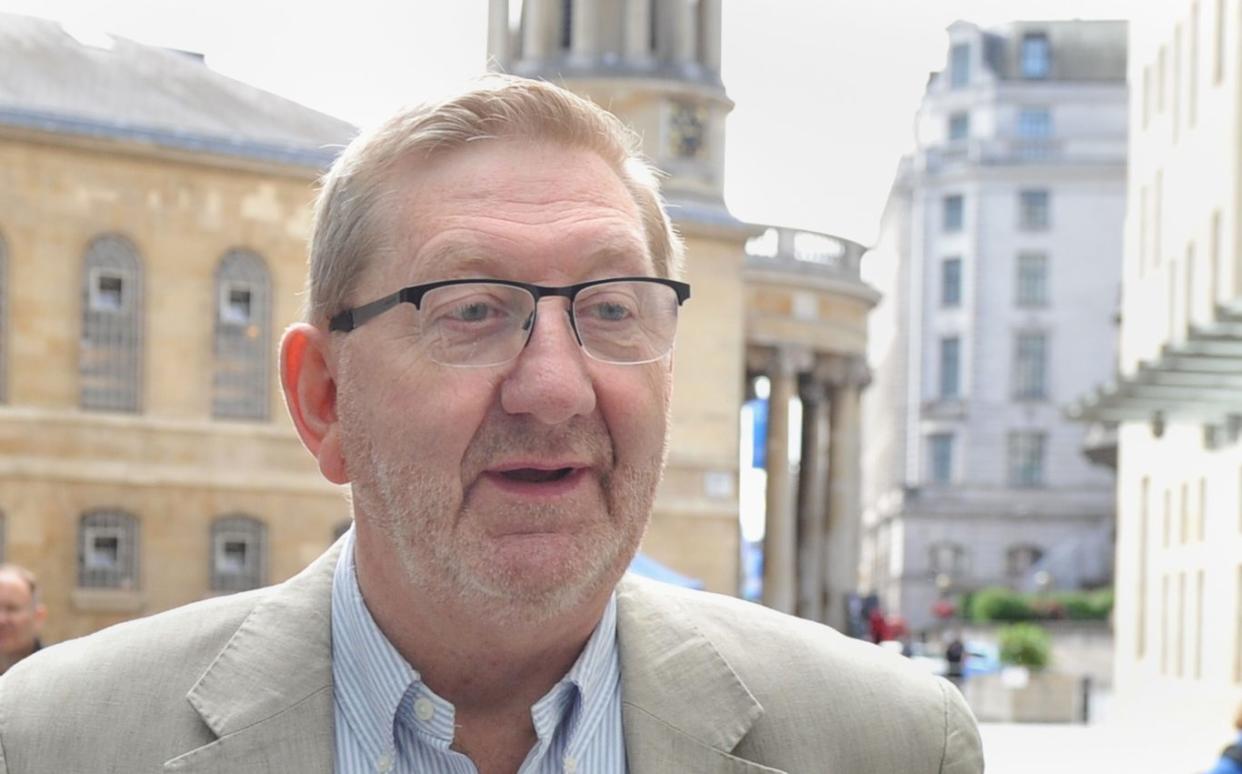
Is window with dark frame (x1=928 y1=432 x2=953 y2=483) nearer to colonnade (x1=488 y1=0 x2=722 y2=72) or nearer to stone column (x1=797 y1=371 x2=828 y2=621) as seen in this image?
stone column (x1=797 y1=371 x2=828 y2=621)

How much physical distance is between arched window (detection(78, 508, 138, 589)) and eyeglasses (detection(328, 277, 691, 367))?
3202 centimetres

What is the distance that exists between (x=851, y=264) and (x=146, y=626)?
54070 millimetres

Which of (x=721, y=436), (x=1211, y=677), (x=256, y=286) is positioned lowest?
(x=1211, y=677)

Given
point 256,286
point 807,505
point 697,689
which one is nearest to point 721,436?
point 256,286

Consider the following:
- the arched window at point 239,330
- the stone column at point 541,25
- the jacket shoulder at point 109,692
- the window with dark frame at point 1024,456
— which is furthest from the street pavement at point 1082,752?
the window with dark frame at point 1024,456

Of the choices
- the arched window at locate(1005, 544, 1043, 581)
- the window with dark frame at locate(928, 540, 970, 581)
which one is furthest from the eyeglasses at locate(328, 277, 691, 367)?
the window with dark frame at locate(928, 540, 970, 581)

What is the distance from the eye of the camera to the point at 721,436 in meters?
42.8

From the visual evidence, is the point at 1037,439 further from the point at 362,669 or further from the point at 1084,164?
the point at 362,669

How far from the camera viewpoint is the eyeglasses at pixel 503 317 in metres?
2.40

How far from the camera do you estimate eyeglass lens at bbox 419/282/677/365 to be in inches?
94.5

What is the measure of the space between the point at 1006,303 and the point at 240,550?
5388cm

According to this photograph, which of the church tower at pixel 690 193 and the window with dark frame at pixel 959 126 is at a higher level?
the window with dark frame at pixel 959 126

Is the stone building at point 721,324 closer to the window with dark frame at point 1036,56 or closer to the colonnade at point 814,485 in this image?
the colonnade at point 814,485

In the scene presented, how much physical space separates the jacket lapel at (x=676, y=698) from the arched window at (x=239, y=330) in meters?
33.4
